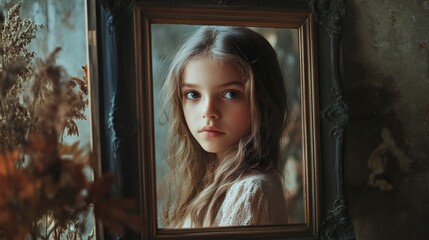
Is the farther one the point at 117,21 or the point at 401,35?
the point at 401,35

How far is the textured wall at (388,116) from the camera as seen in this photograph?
1.88 meters

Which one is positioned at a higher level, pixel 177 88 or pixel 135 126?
pixel 177 88

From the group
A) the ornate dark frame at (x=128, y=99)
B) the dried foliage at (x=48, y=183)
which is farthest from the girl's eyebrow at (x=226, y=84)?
the dried foliage at (x=48, y=183)

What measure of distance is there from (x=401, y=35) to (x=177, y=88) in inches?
29.1

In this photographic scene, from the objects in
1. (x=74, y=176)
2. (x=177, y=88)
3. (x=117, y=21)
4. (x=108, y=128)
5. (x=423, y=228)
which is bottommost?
(x=423, y=228)

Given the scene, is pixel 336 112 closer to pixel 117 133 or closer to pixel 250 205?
pixel 250 205

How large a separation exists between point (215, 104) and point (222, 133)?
8 centimetres

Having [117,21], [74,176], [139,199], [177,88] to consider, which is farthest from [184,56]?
[74,176]

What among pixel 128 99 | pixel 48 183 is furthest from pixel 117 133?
pixel 48 183

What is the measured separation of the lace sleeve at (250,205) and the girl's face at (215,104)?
110 mm

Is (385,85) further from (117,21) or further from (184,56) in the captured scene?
(117,21)

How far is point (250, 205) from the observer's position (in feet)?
5.30

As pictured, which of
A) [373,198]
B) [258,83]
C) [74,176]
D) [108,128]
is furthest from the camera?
[373,198]

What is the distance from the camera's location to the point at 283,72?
169 centimetres
